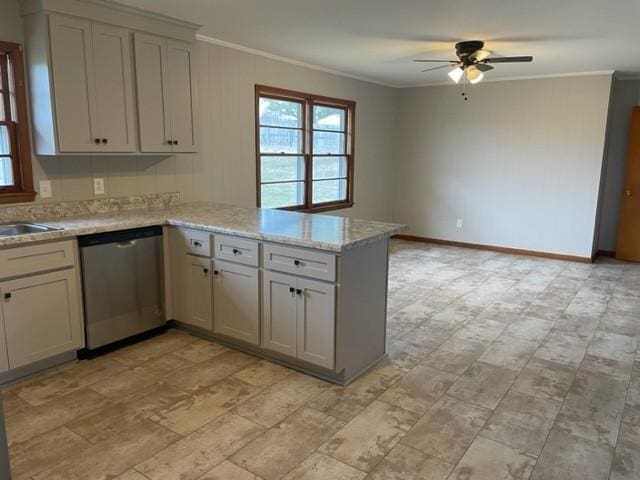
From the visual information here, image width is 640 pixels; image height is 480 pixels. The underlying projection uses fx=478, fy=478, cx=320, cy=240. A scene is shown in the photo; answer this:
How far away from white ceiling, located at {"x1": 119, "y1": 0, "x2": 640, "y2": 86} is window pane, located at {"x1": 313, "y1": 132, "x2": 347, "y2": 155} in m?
0.98

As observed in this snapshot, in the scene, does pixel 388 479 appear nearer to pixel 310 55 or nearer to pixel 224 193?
pixel 224 193

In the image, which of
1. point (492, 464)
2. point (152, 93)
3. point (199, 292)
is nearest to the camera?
point (492, 464)

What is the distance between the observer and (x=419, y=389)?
291 centimetres

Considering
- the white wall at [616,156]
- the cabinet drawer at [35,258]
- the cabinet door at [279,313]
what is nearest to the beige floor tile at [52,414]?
the cabinet drawer at [35,258]

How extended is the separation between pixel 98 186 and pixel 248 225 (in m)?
1.30

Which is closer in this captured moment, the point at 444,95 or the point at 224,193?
the point at 224,193

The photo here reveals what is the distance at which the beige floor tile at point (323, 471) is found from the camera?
6.92ft

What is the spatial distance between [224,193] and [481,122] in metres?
4.08

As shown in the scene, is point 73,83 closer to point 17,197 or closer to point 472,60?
point 17,197

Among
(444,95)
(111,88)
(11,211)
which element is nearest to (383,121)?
(444,95)

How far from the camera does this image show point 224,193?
4754 millimetres

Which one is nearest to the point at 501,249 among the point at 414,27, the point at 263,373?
the point at 414,27

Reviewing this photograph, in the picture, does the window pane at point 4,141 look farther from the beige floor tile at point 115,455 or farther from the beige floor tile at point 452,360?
the beige floor tile at point 452,360

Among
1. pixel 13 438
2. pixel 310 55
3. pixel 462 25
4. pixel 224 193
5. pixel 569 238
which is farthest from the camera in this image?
pixel 569 238
